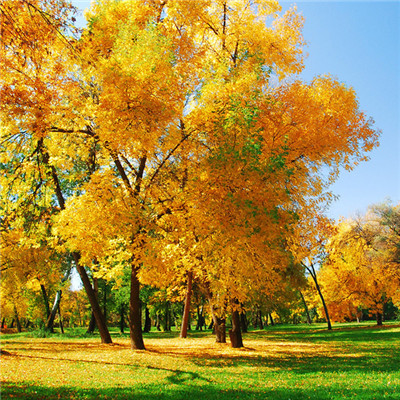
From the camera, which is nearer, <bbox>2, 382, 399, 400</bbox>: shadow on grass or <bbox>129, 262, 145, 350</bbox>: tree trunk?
<bbox>2, 382, 399, 400</bbox>: shadow on grass

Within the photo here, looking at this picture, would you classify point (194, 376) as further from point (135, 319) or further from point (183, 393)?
point (135, 319)

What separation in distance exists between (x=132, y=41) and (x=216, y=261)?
7.87 m

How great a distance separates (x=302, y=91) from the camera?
1153 centimetres

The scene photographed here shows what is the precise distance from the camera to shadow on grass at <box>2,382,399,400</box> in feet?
21.5

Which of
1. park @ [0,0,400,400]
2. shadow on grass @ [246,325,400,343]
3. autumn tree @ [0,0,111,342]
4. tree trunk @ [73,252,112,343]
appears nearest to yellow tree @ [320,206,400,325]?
shadow on grass @ [246,325,400,343]

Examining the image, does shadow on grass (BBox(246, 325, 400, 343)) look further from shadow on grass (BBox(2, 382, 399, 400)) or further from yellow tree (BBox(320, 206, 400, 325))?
shadow on grass (BBox(2, 382, 399, 400))

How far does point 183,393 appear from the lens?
279 inches

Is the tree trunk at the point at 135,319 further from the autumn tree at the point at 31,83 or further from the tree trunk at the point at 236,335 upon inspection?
the tree trunk at the point at 236,335

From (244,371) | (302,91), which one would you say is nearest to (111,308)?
(244,371)

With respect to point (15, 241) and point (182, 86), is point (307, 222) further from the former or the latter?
point (15, 241)

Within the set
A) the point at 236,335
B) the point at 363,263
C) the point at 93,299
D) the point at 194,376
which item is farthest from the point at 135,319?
the point at 363,263

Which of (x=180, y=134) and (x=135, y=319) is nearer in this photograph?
(x=180, y=134)

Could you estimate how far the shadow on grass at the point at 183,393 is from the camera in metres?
6.56

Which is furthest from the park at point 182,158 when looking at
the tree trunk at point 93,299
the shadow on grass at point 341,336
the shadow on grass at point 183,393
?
the shadow on grass at point 341,336
